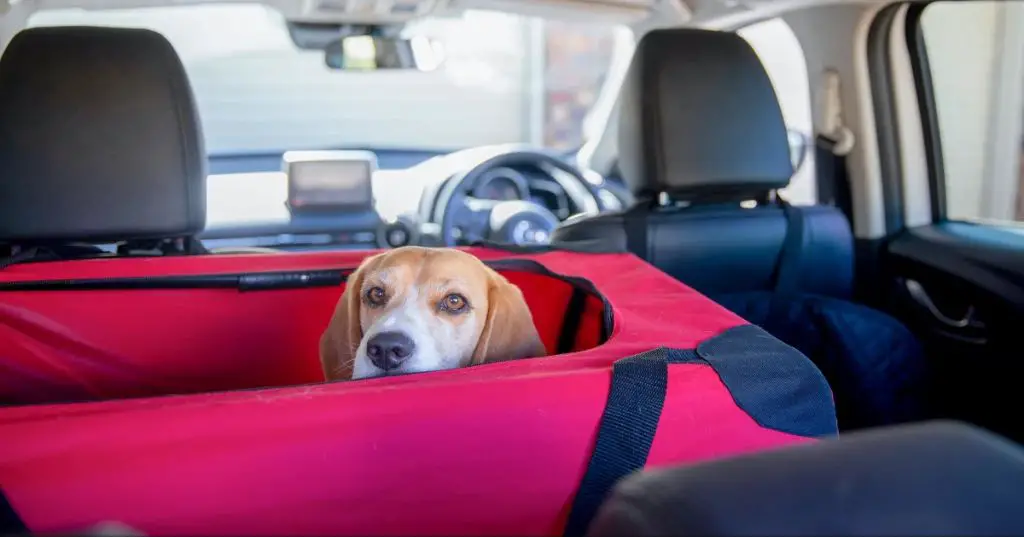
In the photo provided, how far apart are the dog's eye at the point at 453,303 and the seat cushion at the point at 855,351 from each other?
3.00ft

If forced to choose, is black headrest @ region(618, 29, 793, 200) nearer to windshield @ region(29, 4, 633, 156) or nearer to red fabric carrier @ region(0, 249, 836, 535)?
red fabric carrier @ region(0, 249, 836, 535)

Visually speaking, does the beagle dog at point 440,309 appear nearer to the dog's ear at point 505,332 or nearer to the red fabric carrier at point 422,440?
the dog's ear at point 505,332

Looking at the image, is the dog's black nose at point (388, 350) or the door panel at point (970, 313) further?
the door panel at point (970, 313)

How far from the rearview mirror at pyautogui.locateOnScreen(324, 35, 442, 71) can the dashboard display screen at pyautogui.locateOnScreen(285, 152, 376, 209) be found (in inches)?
23.1

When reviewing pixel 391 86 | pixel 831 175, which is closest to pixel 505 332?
pixel 831 175

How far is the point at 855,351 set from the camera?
2367mm

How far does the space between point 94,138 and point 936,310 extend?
268 centimetres

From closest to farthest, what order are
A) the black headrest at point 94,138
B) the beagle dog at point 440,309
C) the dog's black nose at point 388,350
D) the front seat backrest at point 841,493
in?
the front seat backrest at point 841,493 < the dog's black nose at point 388,350 < the beagle dog at point 440,309 < the black headrest at point 94,138

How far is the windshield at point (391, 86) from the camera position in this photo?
8438 millimetres

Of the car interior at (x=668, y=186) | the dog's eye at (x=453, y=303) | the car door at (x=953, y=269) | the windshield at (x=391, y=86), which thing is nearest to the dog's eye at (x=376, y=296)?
the dog's eye at (x=453, y=303)

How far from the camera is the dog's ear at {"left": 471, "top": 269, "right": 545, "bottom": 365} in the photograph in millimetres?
2045

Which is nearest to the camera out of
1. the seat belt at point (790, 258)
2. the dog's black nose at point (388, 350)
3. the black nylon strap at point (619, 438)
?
the black nylon strap at point (619, 438)

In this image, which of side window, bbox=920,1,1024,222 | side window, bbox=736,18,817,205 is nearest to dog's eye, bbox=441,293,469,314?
side window, bbox=736,18,817,205

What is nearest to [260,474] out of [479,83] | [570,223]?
[570,223]
